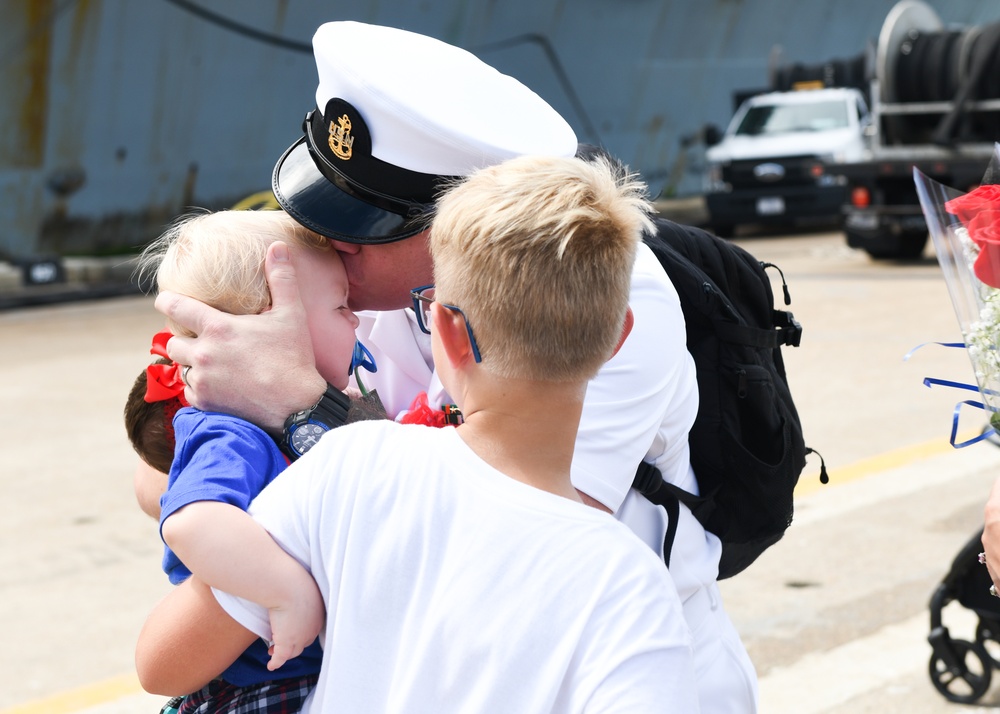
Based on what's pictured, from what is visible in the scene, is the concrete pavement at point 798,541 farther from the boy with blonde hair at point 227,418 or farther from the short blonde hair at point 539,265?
the short blonde hair at point 539,265

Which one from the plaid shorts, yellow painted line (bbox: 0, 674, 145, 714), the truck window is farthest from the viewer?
the truck window

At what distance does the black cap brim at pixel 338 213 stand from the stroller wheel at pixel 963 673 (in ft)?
8.80

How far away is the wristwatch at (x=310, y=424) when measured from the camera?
1.63 meters

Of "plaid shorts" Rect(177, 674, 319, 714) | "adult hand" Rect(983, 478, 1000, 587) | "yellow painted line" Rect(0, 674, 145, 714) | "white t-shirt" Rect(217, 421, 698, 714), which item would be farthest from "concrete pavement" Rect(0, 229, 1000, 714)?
"white t-shirt" Rect(217, 421, 698, 714)

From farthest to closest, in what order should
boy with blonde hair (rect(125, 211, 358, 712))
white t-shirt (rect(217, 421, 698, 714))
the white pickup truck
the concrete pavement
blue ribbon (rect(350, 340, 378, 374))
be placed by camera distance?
the white pickup truck
the concrete pavement
blue ribbon (rect(350, 340, 378, 374))
boy with blonde hair (rect(125, 211, 358, 712))
white t-shirt (rect(217, 421, 698, 714))

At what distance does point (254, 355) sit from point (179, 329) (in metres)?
0.13

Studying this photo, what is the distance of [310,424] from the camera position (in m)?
1.64

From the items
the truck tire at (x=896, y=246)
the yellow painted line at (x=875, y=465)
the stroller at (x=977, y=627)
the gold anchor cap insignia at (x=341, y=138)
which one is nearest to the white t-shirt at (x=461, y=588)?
the gold anchor cap insignia at (x=341, y=138)

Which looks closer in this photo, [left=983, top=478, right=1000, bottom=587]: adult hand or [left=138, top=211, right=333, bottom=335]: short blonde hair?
[left=138, top=211, right=333, bottom=335]: short blonde hair

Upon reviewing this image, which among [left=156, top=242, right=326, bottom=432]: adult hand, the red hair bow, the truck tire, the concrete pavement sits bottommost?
the truck tire

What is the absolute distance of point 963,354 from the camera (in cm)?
884

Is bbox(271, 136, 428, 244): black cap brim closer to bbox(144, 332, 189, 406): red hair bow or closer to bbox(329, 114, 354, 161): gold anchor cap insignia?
bbox(329, 114, 354, 161): gold anchor cap insignia

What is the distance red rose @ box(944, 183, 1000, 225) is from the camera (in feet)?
6.97

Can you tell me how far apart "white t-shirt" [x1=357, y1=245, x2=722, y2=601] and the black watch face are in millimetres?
331
